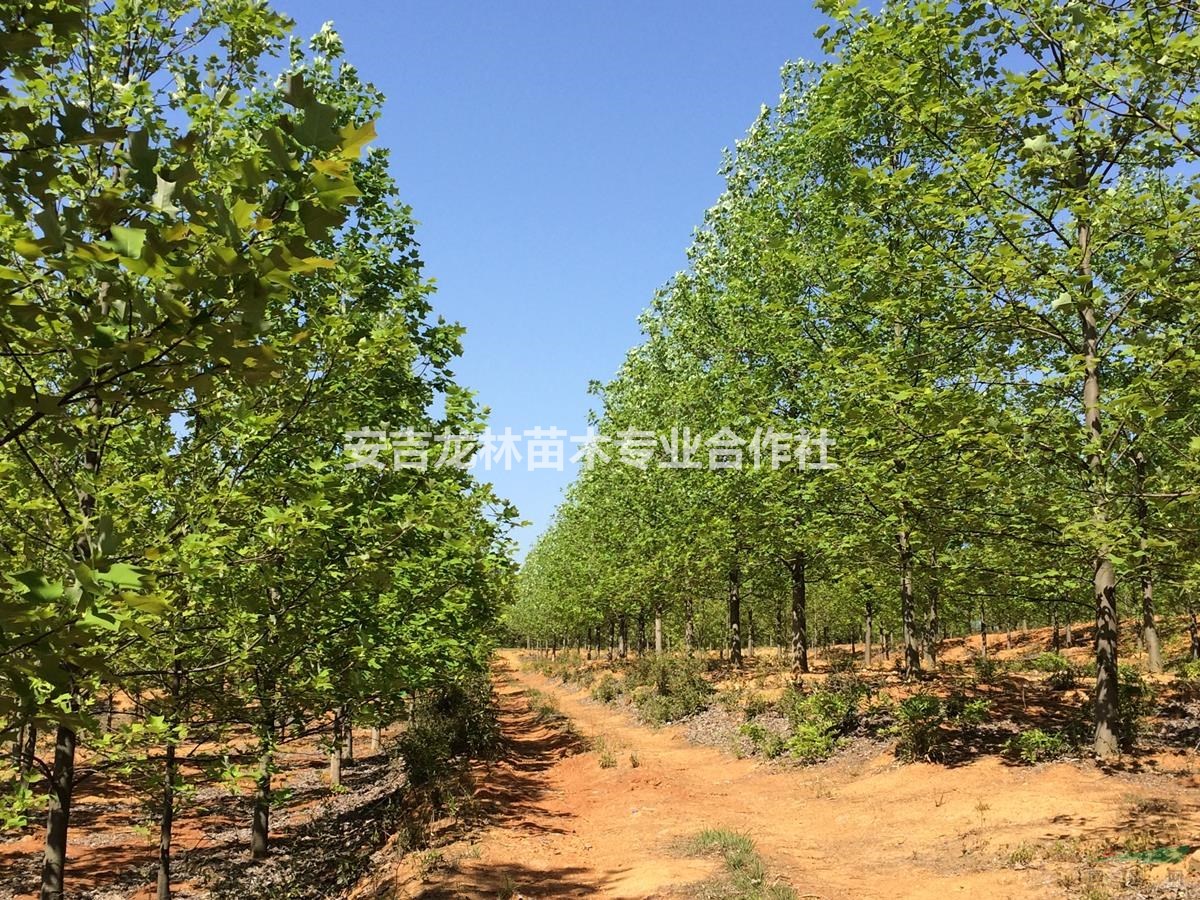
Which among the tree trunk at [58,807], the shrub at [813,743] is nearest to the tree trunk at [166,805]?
the tree trunk at [58,807]

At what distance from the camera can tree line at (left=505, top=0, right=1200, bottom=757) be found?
7.25m

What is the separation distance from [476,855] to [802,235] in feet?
48.5

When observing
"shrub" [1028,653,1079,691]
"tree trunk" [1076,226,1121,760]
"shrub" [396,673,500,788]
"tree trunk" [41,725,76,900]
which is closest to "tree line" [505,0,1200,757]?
"tree trunk" [1076,226,1121,760]

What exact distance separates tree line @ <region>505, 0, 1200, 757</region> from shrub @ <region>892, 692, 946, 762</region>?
8.29 feet

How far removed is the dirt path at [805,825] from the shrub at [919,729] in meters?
0.39

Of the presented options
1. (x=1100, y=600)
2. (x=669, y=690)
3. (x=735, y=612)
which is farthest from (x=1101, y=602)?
(x=735, y=612)

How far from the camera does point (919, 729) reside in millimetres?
12523

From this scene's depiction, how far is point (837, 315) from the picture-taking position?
14617mm

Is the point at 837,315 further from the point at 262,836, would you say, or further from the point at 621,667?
the point at 621,667

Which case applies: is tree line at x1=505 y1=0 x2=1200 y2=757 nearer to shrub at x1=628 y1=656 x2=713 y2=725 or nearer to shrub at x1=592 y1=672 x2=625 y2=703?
shrub at x1=628 y1=656 x2=713 y2=725

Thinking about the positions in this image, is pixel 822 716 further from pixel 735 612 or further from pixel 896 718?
pixel 735 612

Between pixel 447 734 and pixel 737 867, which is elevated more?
pixel 737 867

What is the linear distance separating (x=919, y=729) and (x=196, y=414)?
41.1ft

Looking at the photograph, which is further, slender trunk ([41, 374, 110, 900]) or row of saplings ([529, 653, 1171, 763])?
row of saplings ([529, 653, 1171, 763])
